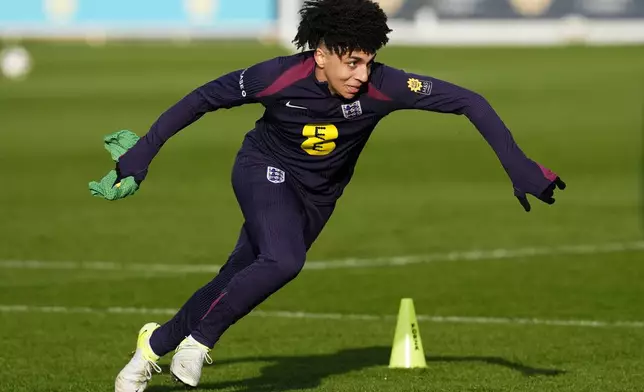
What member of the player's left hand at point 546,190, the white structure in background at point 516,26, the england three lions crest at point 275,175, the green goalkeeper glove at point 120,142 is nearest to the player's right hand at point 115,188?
the green goalkeeper glove at point 120,142

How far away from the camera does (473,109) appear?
818cm

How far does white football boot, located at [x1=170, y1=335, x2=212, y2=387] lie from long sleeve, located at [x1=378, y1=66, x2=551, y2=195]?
1.66 metres

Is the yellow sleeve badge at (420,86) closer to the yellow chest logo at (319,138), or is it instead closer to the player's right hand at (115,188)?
the yellow chest logo at (319,138)

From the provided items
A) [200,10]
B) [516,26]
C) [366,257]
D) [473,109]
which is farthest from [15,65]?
[473,109]

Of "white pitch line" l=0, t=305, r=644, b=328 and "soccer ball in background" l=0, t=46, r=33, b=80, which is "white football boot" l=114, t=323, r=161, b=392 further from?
"soccer ball in background" l=0, t=46, r=33, b=80

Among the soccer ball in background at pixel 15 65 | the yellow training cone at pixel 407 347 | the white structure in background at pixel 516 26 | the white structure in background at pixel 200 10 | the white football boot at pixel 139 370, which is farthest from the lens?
the white structure in background at pixel 200 10

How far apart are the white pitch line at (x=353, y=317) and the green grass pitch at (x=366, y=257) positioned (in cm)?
4

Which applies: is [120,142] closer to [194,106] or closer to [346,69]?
[194,106]

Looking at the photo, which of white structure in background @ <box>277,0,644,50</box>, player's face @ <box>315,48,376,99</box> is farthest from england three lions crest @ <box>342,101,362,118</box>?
white structure in background @ <box>277,0,644,50</box>

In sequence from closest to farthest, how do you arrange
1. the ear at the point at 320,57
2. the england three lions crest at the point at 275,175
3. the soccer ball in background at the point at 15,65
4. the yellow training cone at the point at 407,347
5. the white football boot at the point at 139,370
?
the ear at the point at 320,57 < the white football boot at the point at 139,370 < the england three lions crest at the point at 275,175 < the yellow training cone at the point at 407,347 < the soccer ball in background at the point at 15,65

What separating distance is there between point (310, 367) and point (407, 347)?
2.14 feet

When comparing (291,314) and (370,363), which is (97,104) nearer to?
(291,314)

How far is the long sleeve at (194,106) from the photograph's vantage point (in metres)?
8.04

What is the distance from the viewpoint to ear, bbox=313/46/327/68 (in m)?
8.11
